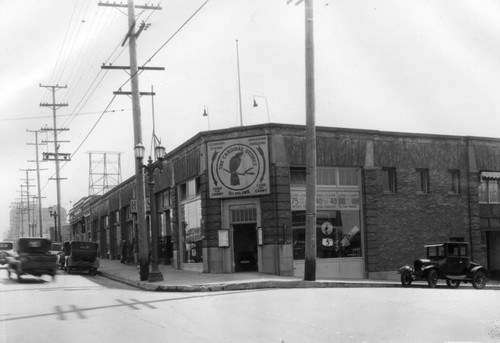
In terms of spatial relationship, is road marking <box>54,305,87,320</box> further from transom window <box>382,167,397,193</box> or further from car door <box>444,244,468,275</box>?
transom window <box>382,167,397,193</box>

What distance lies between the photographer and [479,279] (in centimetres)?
2180

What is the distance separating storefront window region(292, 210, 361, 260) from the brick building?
0.04 m

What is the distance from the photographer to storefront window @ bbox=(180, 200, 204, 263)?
1046 inches

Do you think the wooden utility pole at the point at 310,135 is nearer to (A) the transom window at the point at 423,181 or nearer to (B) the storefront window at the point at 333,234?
(B) the storefront window at the point at 333,234

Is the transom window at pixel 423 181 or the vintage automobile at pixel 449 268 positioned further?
the transom window at pixel 423 181

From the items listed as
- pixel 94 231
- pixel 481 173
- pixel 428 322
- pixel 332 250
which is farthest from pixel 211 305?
pixel 94 231

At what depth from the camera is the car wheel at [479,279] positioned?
2167cm

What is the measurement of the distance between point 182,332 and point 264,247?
1378 centimetres

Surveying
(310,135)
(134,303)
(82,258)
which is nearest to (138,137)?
(310,135)

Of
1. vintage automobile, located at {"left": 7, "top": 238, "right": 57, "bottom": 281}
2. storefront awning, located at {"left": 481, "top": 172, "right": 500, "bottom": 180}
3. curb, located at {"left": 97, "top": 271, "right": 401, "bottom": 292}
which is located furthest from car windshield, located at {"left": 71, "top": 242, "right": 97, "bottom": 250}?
storefront awning, located at {"left": 481, "top": 172, "right": 500, "bottom": 180}

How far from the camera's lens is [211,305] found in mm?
13984

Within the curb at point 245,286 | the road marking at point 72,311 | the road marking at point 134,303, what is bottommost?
the curb at point 245,286

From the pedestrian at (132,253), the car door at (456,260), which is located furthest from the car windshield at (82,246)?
the car door at (456,260)

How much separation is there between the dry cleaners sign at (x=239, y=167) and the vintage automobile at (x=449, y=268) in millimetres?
6476
